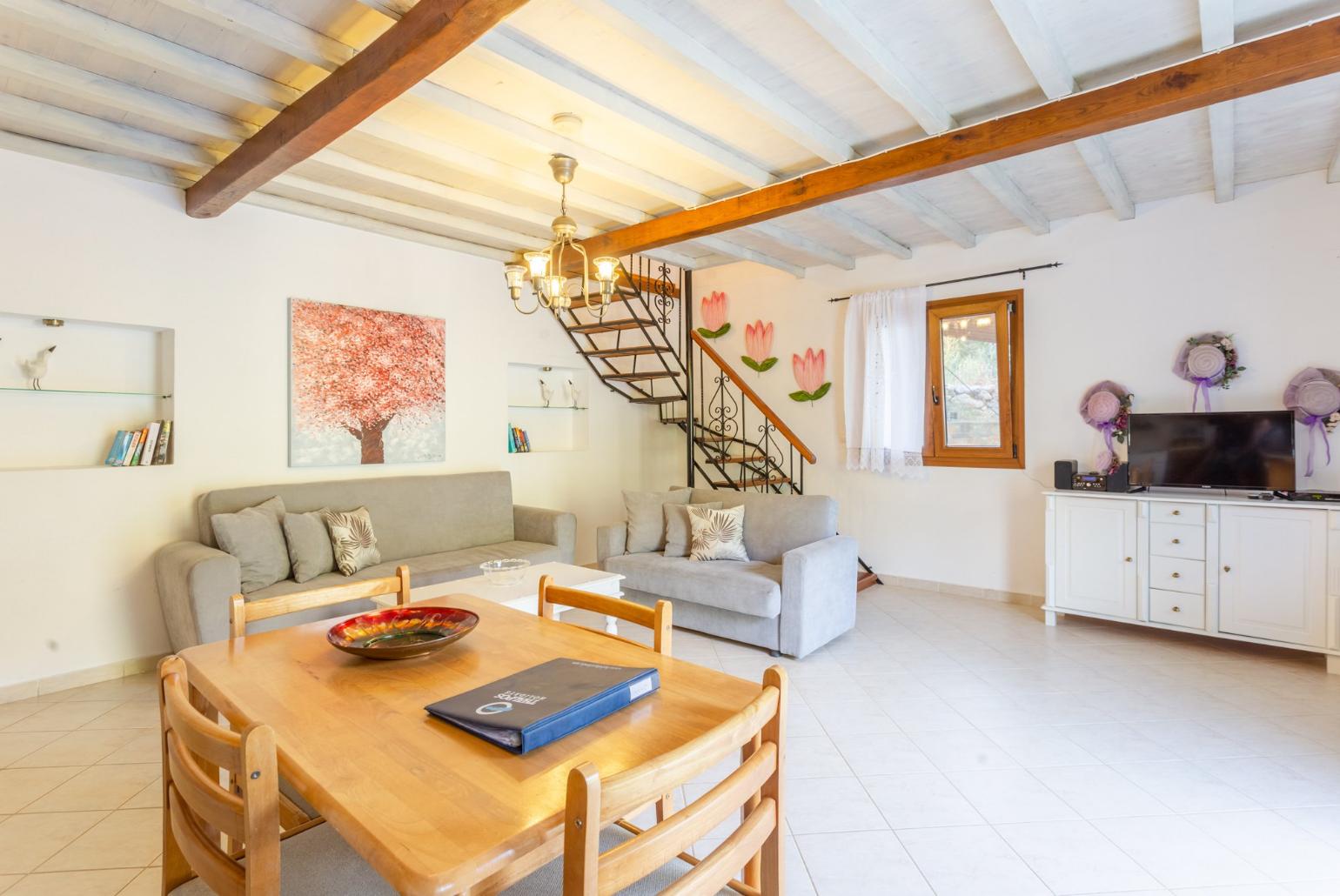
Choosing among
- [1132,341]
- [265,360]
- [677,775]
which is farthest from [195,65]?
[1132,341]

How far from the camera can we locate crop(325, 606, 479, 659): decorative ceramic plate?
140 cm

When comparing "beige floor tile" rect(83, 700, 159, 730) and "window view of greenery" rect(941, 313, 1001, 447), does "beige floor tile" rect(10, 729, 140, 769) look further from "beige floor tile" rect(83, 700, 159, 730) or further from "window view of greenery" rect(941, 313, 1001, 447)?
"window view of greenery" rect(941, 313, 1001, 447)

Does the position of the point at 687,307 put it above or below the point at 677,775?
above

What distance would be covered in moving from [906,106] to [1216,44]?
42.0 inches

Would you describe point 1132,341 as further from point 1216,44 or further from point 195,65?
point 195,65

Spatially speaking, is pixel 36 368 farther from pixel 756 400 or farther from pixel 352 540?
pixel 756 400

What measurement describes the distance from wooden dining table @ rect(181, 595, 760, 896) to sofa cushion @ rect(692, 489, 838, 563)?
2791mm

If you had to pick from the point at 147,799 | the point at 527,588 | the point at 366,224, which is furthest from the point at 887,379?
the point at 147,799

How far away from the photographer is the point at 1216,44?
2408 millimetres

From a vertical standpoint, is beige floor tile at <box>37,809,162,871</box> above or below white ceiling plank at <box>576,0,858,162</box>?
below

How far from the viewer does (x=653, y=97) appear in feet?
9.59

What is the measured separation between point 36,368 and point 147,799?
242 centimetres

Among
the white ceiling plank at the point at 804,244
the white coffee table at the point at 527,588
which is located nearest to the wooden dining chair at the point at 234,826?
the white coffee table at the point at 527,588

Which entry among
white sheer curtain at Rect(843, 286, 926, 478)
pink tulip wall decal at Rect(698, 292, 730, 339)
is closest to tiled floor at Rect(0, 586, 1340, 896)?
white sheer curtain at Rect(843, 286, 926, 478)
